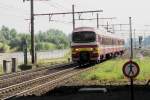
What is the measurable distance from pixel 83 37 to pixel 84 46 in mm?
1043

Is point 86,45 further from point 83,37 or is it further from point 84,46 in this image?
point 83,37

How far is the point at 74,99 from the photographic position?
16.9 metres

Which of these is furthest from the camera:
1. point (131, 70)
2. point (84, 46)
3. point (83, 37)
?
point (83, 37)

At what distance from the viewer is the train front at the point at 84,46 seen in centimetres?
4059

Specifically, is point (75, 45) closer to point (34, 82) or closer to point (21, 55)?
point (34, 82)

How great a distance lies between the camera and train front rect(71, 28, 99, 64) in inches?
1598

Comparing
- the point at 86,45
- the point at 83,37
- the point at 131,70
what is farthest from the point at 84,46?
the point at 131,70

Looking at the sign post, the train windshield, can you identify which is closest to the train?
the train windshield

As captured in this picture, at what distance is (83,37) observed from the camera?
1634 inches

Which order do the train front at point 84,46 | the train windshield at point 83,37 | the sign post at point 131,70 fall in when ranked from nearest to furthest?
the sign post at point 131,70 < the train front at point 84,46 < the train windshield at point 83,37

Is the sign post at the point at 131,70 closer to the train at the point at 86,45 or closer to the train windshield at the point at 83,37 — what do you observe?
the train at the point at 86,45

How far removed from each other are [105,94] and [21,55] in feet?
172

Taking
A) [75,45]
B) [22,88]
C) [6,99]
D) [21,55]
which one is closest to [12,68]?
[75,45]

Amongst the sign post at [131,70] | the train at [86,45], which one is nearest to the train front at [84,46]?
the train at [86,45]
